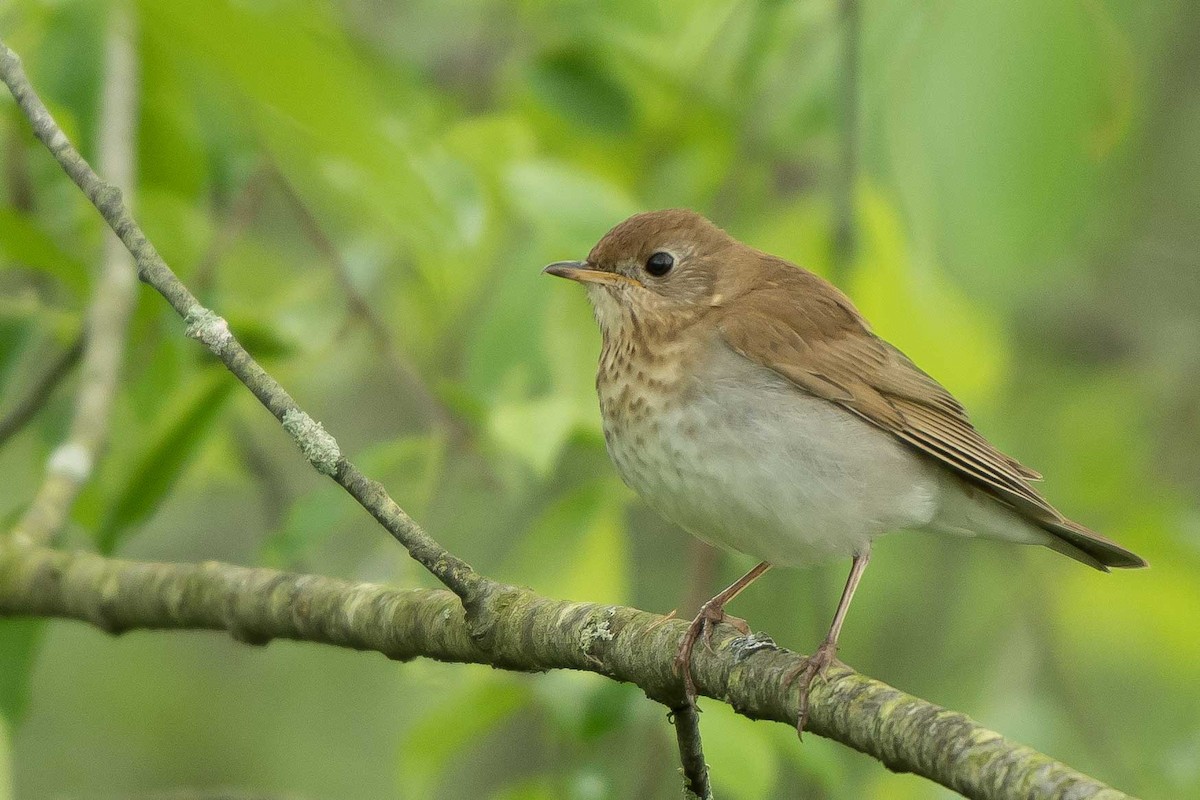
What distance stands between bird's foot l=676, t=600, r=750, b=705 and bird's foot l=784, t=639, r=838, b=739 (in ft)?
0.66

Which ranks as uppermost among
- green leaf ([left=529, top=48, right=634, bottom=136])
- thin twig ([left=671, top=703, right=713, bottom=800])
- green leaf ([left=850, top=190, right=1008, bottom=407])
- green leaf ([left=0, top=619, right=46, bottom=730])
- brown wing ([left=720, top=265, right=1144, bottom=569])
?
green leaf ([left=529, top=48, right=634, bottom=136])

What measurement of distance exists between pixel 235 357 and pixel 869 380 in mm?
2052

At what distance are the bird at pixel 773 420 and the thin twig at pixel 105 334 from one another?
53.8 inches

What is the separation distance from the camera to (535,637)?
2.93 m

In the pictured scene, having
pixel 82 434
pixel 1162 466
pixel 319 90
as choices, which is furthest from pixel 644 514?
pixel 319 90

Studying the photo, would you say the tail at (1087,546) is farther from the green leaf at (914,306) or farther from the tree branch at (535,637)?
the tree branch at (535,637)

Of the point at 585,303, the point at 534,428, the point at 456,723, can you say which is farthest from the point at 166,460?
the point at 585,303

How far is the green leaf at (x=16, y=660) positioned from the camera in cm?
391

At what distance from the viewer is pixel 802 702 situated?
8.68 ft

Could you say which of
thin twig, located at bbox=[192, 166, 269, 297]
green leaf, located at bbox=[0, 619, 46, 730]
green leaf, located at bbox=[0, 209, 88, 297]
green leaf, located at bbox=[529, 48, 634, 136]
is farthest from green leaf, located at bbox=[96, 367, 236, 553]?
green leaf, located at bbox=[529, 48, 634, 136]

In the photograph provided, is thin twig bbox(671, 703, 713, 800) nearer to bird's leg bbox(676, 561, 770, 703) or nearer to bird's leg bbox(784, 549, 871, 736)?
bird's leg bbox(676, 561, 770, 703)

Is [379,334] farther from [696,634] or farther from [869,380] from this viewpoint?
[696,634]

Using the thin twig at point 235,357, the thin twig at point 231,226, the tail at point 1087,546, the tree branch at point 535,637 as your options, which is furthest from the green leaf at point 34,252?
the tail at point 1087,546

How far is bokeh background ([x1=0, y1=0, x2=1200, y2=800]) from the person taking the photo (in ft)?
11.5
